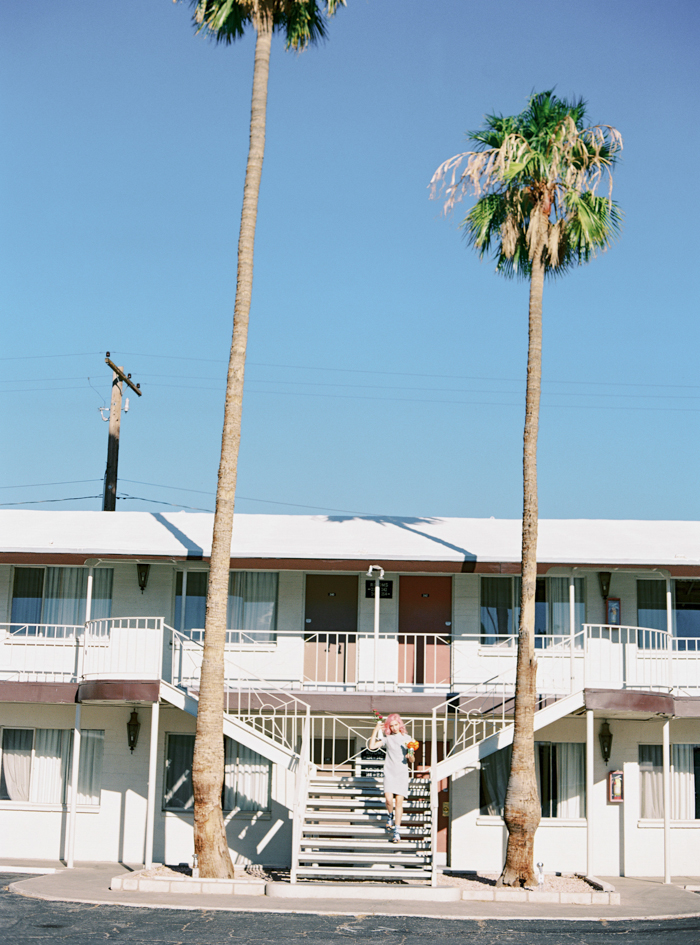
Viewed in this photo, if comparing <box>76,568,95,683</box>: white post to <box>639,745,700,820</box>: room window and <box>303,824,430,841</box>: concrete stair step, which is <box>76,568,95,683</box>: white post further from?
<box>639,745,700,820</box>: room window

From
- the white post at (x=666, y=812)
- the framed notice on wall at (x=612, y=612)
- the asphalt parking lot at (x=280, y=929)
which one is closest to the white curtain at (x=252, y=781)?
the asphalt parking lot at (x=280, y=929)

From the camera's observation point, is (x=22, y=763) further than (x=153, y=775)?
Yes

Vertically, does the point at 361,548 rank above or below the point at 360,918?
above

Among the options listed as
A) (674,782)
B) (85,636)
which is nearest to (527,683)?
(674,782)

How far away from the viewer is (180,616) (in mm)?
19734

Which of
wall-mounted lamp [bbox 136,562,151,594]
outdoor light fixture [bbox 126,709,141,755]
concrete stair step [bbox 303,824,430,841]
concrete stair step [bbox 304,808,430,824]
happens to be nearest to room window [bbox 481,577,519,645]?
concrete stair step [bbox 304,808,430,824]

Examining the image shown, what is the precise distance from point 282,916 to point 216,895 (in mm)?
1658

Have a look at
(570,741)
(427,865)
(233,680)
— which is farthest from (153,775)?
(570,741)

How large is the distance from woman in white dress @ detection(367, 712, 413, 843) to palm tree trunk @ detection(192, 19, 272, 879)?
2.45m

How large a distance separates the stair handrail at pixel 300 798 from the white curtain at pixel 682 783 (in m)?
6.96

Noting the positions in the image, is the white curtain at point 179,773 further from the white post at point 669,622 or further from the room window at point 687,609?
the room window at point 687,609

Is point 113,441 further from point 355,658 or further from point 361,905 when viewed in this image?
point 361,905

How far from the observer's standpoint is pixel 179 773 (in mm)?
19156

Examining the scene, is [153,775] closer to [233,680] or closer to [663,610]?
[233,680]
